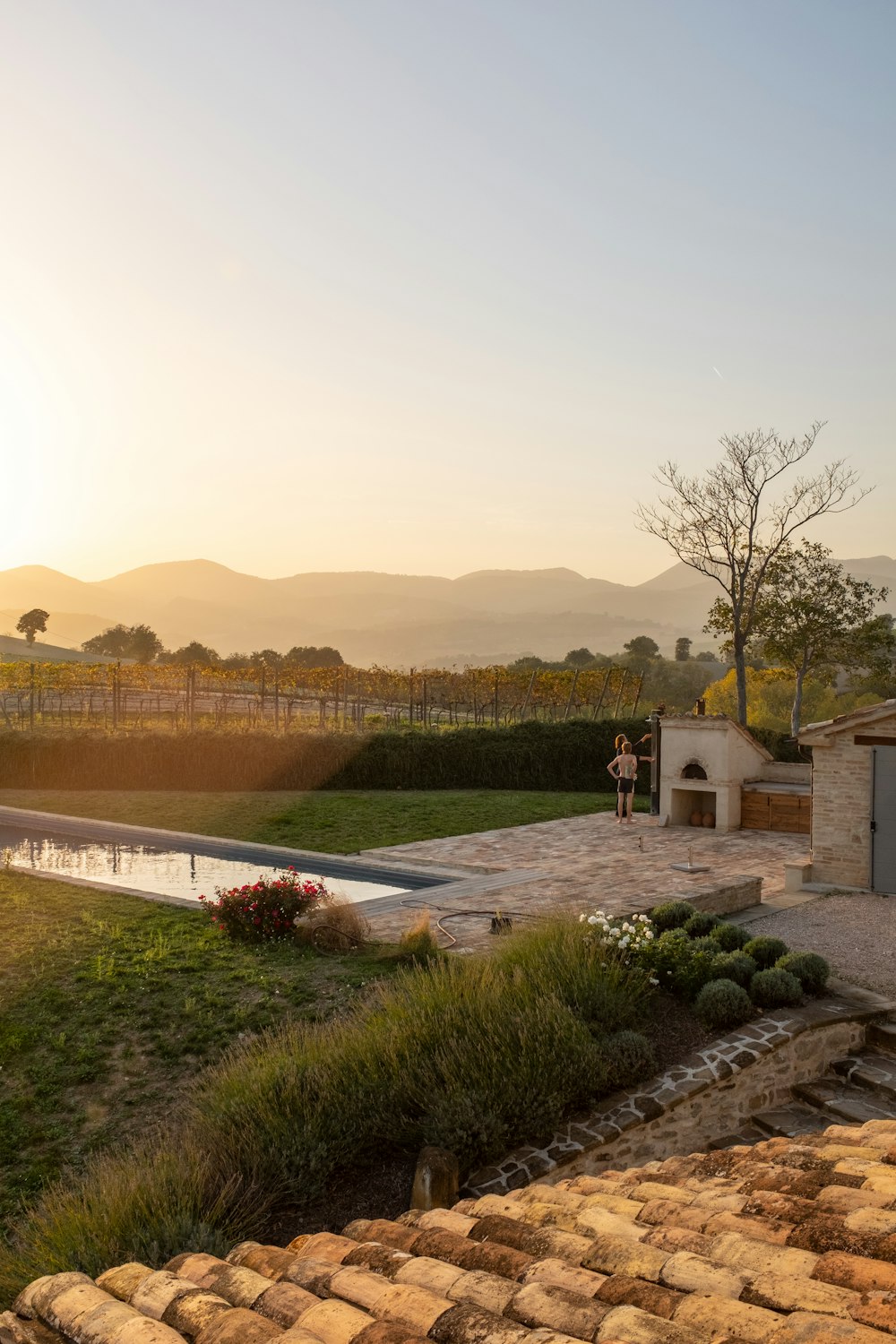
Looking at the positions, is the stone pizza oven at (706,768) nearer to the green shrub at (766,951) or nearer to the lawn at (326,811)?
the lawn at (326,811)

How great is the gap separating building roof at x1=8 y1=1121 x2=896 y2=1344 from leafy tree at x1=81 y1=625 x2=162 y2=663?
8868cm

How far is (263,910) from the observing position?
34.2 feet

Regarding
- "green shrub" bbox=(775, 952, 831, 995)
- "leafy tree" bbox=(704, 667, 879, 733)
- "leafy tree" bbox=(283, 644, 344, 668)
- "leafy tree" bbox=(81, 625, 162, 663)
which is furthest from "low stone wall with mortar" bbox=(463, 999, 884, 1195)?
"leafy tree" bbox=(81, 625, 162, 663)

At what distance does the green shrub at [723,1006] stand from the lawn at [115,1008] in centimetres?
300

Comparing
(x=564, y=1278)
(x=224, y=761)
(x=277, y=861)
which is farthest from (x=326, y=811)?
(x=564, y=1278)

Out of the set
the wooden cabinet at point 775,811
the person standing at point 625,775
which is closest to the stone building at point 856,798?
the wooden cabinet at point 775,811

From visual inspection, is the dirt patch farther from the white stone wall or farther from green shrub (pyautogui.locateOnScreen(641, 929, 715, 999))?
the white stone wall

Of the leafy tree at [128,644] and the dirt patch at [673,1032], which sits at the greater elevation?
the leafy tree at [128,644]

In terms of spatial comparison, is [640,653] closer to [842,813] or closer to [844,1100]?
[842,813]

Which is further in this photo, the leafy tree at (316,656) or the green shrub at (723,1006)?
the leafy tree at (316,656)

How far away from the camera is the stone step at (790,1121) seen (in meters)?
6.56

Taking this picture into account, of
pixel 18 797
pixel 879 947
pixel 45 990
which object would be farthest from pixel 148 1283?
pixel 18 797

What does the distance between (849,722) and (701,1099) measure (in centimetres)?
723

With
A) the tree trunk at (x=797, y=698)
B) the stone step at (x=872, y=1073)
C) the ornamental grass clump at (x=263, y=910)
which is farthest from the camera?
the tree trunk at (x=797, y=698)
